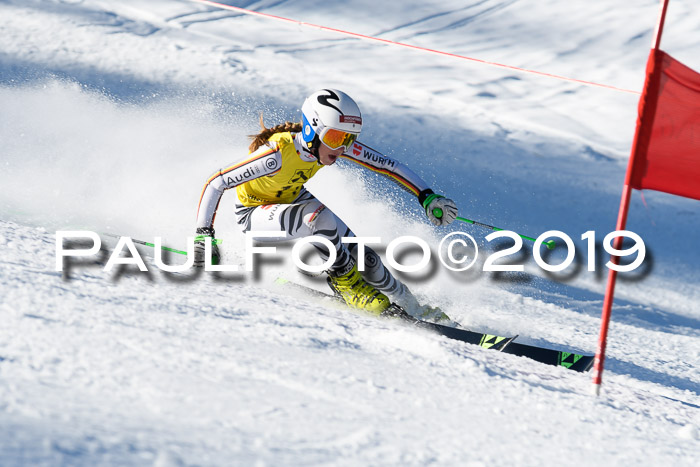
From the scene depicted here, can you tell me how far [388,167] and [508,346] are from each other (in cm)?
144

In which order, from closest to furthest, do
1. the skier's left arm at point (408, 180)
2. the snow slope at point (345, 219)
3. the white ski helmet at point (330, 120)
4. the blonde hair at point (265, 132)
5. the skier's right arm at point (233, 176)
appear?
1. the snow slope at point (345, 219)
2. the white ski helmet at point (330, 120)
3. the skier's right arm at point (233, 176)
4. the blonde hair at point (265, 132)
5. the skier's left arm at point (408, 180)

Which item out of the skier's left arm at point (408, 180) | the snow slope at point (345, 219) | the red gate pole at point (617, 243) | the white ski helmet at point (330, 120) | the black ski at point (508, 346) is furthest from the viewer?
the skier's left arm at point (408, 180)

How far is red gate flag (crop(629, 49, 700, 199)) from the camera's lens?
279 centimetres

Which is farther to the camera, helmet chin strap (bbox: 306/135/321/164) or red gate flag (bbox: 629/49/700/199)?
helmet chin strap (bbox: 306/135/321/164)

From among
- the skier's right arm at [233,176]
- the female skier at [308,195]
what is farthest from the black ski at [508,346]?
the skier's right arm at [233,176]


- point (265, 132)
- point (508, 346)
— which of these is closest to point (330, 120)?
point (265, 132)

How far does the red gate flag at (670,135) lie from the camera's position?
9.17ft

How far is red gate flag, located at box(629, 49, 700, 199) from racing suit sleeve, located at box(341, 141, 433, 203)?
1707mm

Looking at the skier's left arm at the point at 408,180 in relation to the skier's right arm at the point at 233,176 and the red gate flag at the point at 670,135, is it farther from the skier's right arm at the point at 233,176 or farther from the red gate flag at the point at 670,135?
the red gate flag at the point at 670,135

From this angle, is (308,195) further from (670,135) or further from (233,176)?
(670,135)

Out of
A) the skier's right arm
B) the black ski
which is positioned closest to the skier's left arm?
the skier's right arm

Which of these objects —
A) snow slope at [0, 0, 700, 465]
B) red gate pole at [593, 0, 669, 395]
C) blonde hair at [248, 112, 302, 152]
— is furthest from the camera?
blonde hair at [248, 112, 302, 152]

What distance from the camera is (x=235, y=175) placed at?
3.80 meters

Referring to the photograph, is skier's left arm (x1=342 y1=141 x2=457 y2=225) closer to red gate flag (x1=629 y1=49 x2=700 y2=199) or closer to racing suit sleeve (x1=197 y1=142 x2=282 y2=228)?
racing suit sleeve (x1=197 y1=142 x2=282 y2=228)
